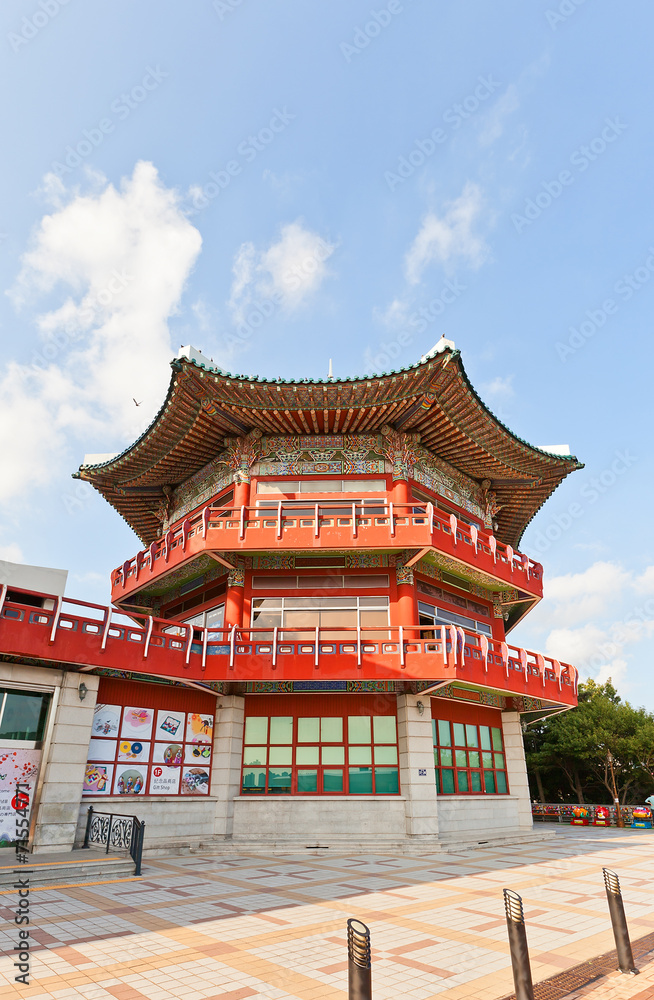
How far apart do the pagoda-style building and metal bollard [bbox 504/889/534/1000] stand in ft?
40.6

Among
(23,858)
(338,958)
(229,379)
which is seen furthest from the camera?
(229,379)

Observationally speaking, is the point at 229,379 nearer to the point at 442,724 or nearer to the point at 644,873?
the point at 442,724

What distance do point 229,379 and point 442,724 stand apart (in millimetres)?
14487

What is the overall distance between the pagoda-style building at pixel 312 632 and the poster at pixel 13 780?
1.49 ft

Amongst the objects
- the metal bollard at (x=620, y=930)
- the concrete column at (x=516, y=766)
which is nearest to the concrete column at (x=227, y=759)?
the concrete column at (x=516, y=766)

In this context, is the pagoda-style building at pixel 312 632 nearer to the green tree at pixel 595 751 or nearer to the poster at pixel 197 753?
the poster at pixel 197 753

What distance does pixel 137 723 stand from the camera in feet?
61.4

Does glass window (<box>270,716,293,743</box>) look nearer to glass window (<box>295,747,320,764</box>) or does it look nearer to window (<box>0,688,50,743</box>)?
glass window (<box>295,747,320,764</box>)

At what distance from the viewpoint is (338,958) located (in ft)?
25.3

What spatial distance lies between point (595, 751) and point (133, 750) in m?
31.8

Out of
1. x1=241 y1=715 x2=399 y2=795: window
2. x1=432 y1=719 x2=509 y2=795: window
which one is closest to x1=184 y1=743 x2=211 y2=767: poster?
x1=241 y1=715 x2=399 y2=795: window

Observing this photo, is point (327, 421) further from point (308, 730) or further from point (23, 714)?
point (23, 714)

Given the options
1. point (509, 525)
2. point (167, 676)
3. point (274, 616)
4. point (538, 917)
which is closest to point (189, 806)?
point (167, 676)

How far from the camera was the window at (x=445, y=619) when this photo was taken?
22.4 metres
